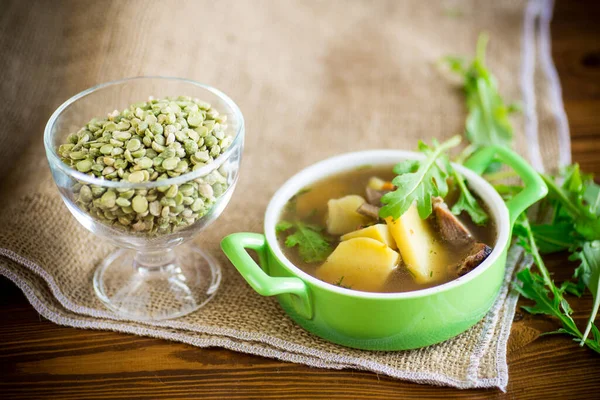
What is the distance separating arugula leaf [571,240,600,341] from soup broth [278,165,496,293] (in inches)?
6.7

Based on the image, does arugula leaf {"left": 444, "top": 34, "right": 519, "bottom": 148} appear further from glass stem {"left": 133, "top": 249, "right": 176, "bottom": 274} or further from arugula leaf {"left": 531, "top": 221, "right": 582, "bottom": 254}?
glass stem {"left": 133, "top": 249, "right": 176, "bottom": 274}

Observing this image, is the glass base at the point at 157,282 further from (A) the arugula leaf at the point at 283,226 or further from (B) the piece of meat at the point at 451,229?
(B) the piece of meat at the point at 451,229

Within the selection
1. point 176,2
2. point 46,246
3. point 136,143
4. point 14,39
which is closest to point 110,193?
point 136,143

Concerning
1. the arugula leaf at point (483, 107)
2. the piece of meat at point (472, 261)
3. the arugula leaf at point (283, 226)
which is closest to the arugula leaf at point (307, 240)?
the arugula leaf at point (283, 226)

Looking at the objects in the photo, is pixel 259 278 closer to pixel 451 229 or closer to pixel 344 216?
pixel 344 216

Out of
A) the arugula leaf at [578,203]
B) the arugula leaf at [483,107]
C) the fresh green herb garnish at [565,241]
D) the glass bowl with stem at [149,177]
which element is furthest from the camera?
the arugula leaf at [483,107]

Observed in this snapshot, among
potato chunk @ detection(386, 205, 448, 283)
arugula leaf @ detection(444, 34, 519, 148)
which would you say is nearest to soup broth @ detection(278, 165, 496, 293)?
potato chunk @ detection(386, 205, 448, 283)

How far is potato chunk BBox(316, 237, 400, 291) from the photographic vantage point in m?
1.08

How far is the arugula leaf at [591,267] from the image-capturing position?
1.15 meters

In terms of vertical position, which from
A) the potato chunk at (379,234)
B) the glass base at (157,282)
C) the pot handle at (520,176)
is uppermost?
the pot handle at (520,176)

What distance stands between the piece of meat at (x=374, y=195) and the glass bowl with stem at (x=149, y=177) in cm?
25

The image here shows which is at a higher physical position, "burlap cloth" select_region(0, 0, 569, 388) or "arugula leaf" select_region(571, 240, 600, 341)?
"arugula leaf" select_region(571, 240, 600, 341)

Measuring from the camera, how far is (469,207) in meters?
1.20

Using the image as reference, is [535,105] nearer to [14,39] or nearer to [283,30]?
[283,30]
